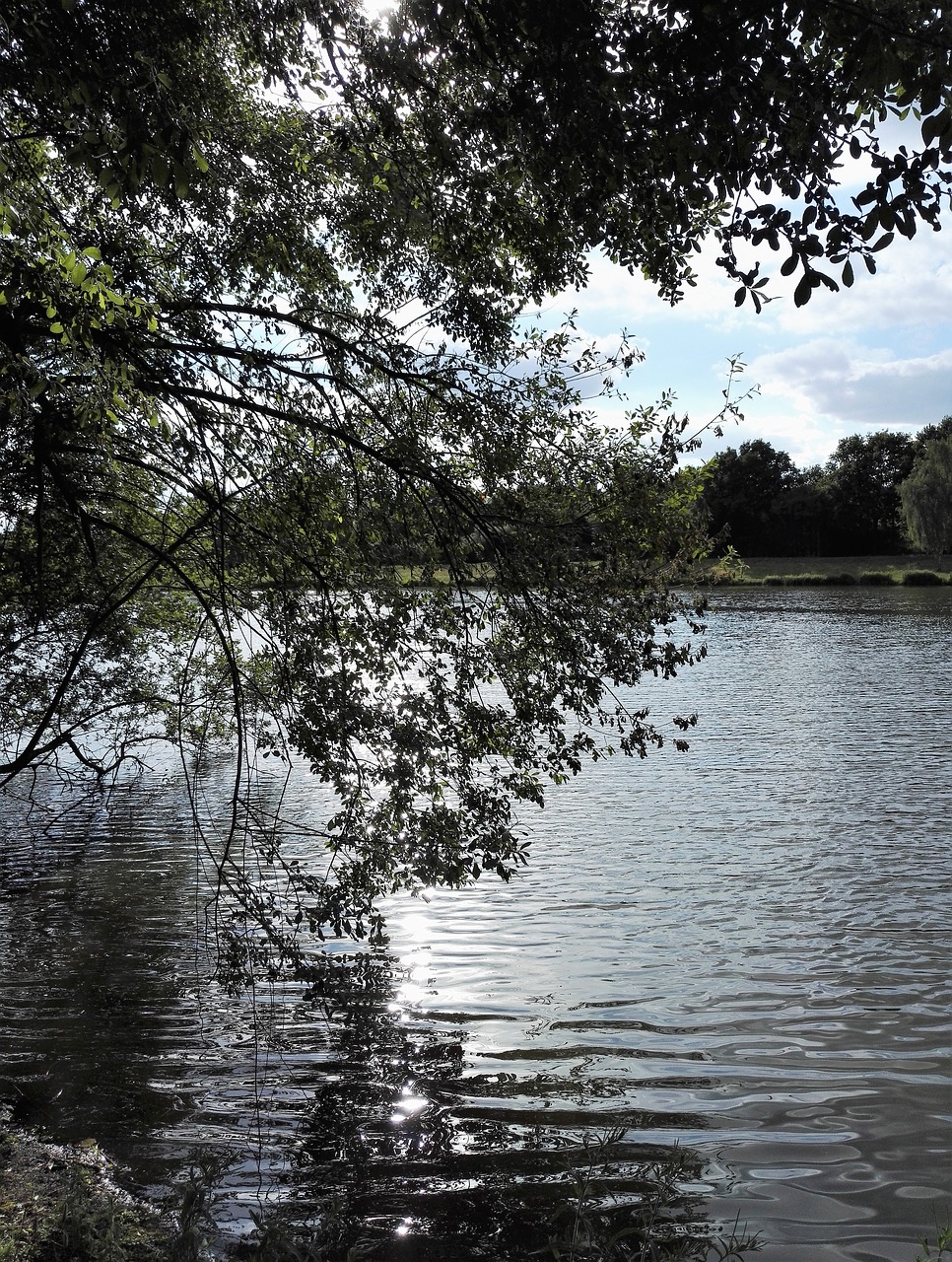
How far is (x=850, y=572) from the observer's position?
8662 centimetres

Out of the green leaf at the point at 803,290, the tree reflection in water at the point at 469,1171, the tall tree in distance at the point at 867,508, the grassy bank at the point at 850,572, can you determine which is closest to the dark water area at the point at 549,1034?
the tree reflection in water at the point at 469,1171

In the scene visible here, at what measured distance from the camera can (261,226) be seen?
8.88 metres

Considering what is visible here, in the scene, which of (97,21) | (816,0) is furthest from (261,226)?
(816,0)

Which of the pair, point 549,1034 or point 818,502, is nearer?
point 549,1034

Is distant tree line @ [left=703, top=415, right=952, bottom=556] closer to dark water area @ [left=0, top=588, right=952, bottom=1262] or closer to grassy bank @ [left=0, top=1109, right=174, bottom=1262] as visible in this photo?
dark water area @ [left=0, top=588, right=952, bottom=1262]

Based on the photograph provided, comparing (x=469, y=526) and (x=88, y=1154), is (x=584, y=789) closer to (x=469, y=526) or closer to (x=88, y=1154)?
(x=469, y=526)

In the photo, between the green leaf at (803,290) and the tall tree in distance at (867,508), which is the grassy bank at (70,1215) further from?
the tall tree in distance at (867,508)

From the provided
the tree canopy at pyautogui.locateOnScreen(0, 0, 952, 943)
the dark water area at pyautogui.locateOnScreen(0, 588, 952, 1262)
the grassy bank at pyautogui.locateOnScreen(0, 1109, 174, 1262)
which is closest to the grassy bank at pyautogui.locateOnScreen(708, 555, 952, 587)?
the dark water area at pyautogui.locateOnScreen(0, 588, 952, 1262)

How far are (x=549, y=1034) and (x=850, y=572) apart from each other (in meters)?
83.5

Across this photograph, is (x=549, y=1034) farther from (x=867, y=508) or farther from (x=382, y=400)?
(x=867, y=508)

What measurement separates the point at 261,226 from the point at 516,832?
1028 cm

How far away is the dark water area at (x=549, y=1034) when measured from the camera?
6465 mm

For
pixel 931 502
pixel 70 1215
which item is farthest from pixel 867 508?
pixel 70 1215

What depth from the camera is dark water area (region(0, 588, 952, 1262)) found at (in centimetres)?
646
